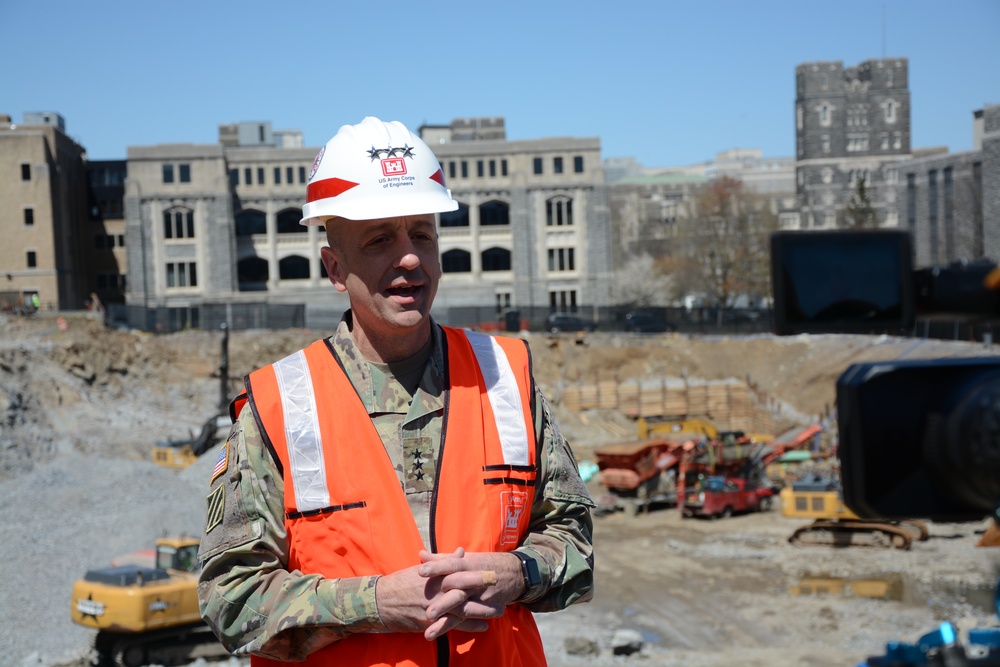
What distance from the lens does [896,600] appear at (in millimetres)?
17859

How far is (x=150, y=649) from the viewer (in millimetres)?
15078

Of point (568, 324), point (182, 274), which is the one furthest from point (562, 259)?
point (182, 274)

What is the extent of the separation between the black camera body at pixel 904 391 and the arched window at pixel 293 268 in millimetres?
69300

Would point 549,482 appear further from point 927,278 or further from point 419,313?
point 927,278

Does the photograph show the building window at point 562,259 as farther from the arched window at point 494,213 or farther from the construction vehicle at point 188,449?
the construction vehicle at point 188,449

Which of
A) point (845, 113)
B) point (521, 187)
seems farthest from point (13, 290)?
point (845, 113)

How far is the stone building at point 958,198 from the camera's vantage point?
2630 inches

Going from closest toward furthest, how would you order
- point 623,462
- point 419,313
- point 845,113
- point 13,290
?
point 419,313
point 623,462
point 13,290
point 845,113

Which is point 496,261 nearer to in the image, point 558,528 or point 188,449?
point 188,449

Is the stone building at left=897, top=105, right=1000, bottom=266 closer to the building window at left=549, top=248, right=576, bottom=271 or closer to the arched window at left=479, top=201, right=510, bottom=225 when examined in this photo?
the building window at left=549, top=248, right=576, bottom=271

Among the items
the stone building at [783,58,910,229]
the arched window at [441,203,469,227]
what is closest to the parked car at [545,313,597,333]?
the arched window at [441,203,469,227]

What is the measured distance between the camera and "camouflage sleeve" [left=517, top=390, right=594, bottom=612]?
Result: 2.79 m

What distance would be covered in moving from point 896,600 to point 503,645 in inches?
670

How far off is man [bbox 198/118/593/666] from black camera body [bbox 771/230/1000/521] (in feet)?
4.14
